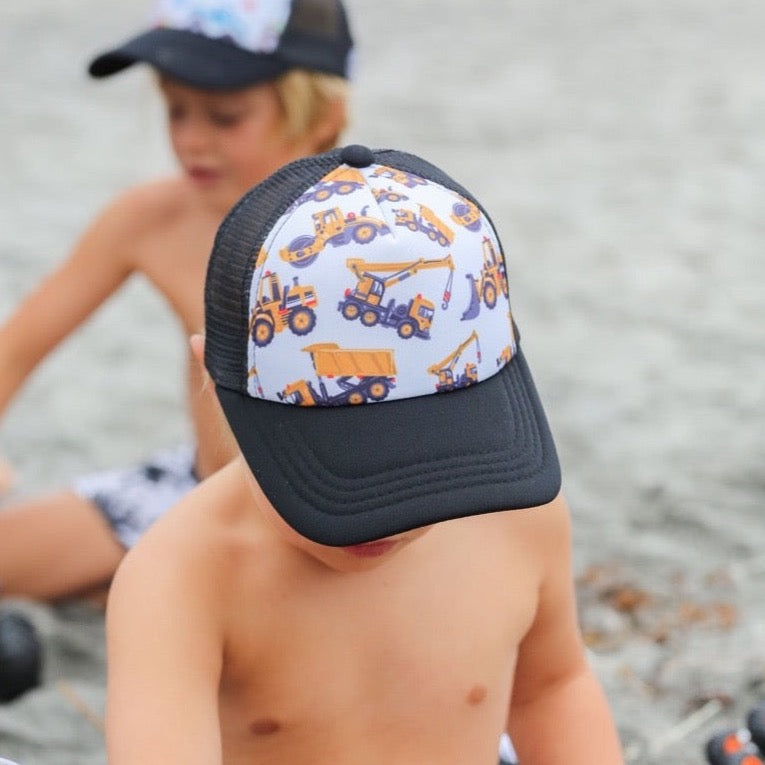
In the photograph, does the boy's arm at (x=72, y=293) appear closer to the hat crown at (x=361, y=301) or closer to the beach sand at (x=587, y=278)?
the beach sand at (x=587, y=278)

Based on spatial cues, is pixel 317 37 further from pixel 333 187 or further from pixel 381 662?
pixel 381 662

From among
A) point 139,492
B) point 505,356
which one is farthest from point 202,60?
point 505,356

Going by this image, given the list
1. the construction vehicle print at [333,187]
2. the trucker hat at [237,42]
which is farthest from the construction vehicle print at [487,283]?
the trucker hat at [237,42]

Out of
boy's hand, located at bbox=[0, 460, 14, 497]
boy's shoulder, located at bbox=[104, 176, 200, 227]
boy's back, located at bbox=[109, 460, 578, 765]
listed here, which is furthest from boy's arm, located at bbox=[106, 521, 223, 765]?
boy's hand, located at bbox=[0, 460, 14, 497]

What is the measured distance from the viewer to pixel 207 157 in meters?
1.99

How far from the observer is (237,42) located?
1.99 meters

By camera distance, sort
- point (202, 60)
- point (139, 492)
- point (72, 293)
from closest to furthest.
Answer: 1. point (202, 60)
2. point (72, 293)
3. point (139, 492)

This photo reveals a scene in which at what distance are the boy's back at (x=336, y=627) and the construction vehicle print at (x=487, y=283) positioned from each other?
22cm

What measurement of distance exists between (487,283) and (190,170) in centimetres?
100

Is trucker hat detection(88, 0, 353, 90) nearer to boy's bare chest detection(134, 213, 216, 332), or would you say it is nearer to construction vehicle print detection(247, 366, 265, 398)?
boy's bare chest detection(134, 213, 216, 332)

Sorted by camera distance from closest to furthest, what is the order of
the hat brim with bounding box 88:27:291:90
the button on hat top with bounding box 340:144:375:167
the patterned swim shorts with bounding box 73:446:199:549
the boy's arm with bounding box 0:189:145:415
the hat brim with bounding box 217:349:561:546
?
the hat brim with bounding box 217:349:561:546 → the button on hat top with bounding box 340:144:375:167 → the hat brim with bounding box 88:27:291:90 → the boy's arm with bounding box 0:189:145:415 → the patterned swim shorts with bounding box 73:446:199:549

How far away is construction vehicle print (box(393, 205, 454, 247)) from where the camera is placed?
1.08 m

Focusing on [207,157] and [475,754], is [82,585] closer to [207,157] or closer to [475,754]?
[207,157]

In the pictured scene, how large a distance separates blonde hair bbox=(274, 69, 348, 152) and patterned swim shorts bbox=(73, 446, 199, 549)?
1.82ft
